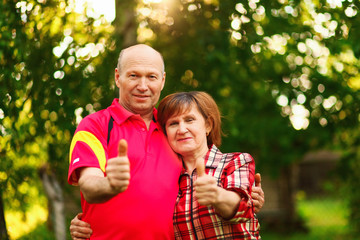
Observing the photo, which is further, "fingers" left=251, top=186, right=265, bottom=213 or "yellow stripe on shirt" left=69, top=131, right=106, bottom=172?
"fingers" left=251, top=186, right=265, bottom=213

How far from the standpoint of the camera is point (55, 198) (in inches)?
234

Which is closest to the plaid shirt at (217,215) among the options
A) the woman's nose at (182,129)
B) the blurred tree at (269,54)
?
the woman's nose at (182,129)

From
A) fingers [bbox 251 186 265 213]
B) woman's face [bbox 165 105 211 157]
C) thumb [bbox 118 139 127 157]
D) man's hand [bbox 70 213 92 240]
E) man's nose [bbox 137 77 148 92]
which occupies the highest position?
man's nose [bbox 137 77 148 92]

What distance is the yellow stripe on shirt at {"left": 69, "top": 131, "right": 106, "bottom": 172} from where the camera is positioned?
2234 millimetres

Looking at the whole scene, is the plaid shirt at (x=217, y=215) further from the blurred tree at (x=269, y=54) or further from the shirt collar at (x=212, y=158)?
the blurred tree at (x=269, y=54)

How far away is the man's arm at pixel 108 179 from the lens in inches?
72.1

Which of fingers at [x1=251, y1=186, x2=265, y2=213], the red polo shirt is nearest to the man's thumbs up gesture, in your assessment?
the red polo shirt

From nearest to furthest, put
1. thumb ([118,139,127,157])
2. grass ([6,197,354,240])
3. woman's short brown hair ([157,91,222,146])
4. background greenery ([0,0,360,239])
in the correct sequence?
thumb ([118,139,127,157]) < woman's short brown hair ([157,91,222,146]) < background greenery ([0,0,360,239]) < grass ([6,197,354,240])

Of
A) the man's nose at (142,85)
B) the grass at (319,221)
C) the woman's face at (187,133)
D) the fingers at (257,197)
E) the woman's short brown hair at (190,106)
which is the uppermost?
the grass at (319,221)

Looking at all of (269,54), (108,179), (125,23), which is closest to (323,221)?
(269,54)

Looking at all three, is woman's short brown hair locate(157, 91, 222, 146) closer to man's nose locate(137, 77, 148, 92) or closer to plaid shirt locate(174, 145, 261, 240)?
man's nose locate(137, 77, 148, 92)

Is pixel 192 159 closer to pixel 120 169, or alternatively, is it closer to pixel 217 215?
pixel 217 215

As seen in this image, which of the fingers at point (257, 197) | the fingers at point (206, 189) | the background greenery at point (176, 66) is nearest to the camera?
the fingers at point (206, 189)

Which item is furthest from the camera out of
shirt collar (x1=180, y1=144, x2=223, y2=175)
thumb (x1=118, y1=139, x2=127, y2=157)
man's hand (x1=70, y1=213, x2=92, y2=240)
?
shirt collar (x1=180, y1=144, x2=223, y2=175)
